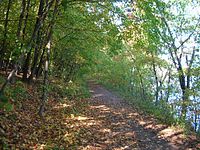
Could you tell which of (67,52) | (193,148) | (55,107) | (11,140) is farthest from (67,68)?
(11,140)

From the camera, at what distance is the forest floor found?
9234mm

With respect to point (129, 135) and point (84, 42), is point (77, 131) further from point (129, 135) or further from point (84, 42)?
point (84, 42)

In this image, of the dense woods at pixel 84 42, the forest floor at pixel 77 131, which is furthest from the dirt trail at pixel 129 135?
the dense woods at pixel 84 42

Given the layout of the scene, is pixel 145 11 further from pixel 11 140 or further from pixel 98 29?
pixel 11 140

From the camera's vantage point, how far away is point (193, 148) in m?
12.4

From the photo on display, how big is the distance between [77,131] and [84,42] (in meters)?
7.67

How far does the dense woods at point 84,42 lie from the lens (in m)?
10.2

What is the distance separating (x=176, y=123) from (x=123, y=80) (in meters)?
30.4

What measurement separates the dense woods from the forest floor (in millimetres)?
469

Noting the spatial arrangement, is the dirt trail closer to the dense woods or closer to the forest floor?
the forest floor

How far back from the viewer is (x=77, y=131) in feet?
38.9

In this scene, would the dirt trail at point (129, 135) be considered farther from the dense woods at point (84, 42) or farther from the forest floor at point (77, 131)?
the dense woods at point (84, 42)

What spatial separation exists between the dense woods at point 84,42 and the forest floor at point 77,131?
1.54 feet

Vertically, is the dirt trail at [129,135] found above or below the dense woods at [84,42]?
below
